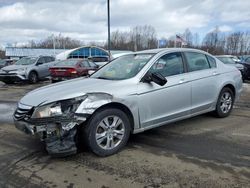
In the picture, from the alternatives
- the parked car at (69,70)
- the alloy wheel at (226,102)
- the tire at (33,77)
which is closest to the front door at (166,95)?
the alloy wheel at (226,102)

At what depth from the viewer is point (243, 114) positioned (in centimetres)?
691

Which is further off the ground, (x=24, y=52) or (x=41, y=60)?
(x=24, y=52)

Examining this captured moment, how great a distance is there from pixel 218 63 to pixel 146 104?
2535mm

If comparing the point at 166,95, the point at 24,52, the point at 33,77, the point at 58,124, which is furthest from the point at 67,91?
the point at 24,52

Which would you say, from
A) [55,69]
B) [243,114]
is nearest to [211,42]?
[55,69]

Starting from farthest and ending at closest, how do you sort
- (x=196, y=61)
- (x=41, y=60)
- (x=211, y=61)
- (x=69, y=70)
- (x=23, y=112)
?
1. (x=41, y=60)
2. (x=69, y=70)
3. (x=211, y=61)
4. (x=196, y=61)
5. (x=23, y=112)

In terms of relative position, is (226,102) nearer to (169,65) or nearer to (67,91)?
(169,65)

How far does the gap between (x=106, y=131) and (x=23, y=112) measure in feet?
4.16

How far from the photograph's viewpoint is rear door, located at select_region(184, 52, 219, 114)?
5.42 meters

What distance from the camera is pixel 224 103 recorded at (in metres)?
6.34

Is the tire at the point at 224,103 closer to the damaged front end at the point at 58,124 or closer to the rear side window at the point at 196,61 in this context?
the rear side window at the point at 196,61

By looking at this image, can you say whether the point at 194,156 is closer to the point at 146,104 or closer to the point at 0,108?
the point at 146,104

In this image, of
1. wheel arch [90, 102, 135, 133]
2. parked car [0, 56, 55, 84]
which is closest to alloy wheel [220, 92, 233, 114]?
wheel arch [90, 102, 135, 133]

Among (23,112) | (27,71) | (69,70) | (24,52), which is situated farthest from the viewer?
(24,52)
